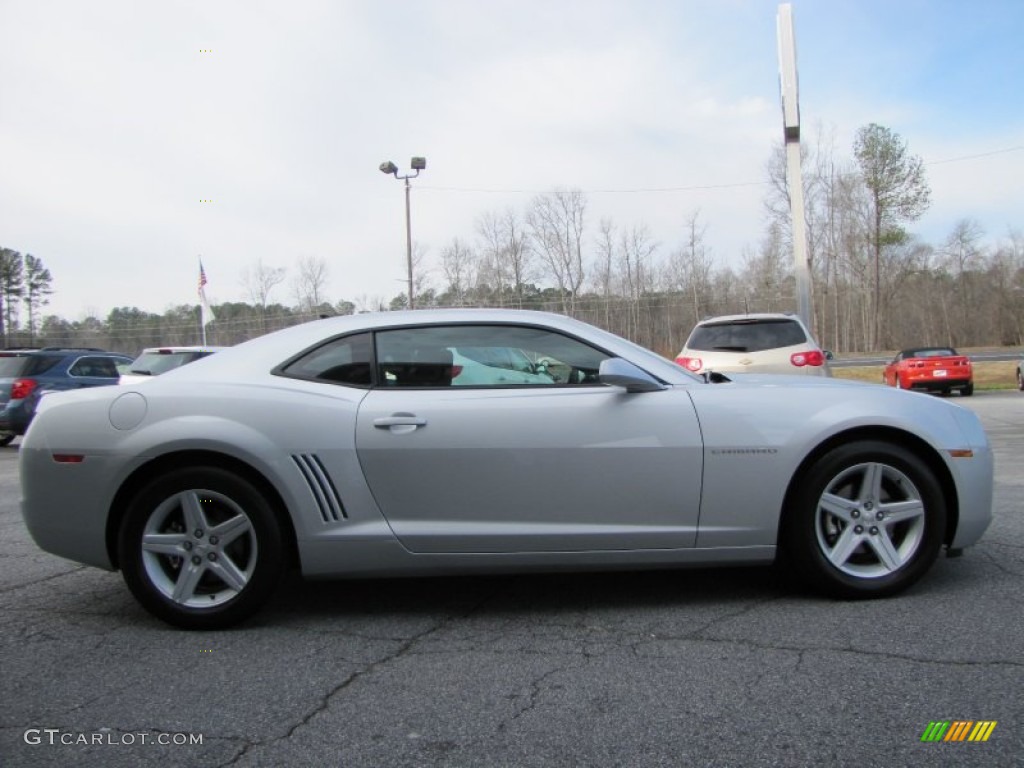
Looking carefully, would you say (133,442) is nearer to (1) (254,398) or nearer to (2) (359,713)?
(1) (254,398)

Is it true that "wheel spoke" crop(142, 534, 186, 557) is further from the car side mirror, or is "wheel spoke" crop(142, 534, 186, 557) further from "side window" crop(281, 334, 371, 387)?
the car side mirror

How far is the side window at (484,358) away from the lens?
3404mm

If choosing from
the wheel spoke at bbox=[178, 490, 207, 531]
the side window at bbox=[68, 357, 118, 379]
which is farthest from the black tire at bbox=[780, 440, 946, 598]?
the side window at bbox=[68, 357, 118, 379]

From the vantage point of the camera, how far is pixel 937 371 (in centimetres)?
1858

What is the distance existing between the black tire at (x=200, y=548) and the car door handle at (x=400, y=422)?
0.62m

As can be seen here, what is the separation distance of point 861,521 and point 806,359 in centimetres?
463

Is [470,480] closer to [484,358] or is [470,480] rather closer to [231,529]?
[484,358]

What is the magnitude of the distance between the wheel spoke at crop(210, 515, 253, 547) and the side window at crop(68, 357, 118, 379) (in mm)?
11034

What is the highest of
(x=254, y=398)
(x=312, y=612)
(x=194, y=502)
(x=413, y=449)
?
(x=254, y=398)

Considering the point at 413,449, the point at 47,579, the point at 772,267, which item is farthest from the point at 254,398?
the point at 772,267

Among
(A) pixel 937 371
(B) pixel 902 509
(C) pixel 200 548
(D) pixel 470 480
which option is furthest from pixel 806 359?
(A) pixel 937 371

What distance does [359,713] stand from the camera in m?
2.46

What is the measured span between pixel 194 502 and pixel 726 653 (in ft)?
7.73

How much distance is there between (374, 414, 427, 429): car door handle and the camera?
3223 millimetres
